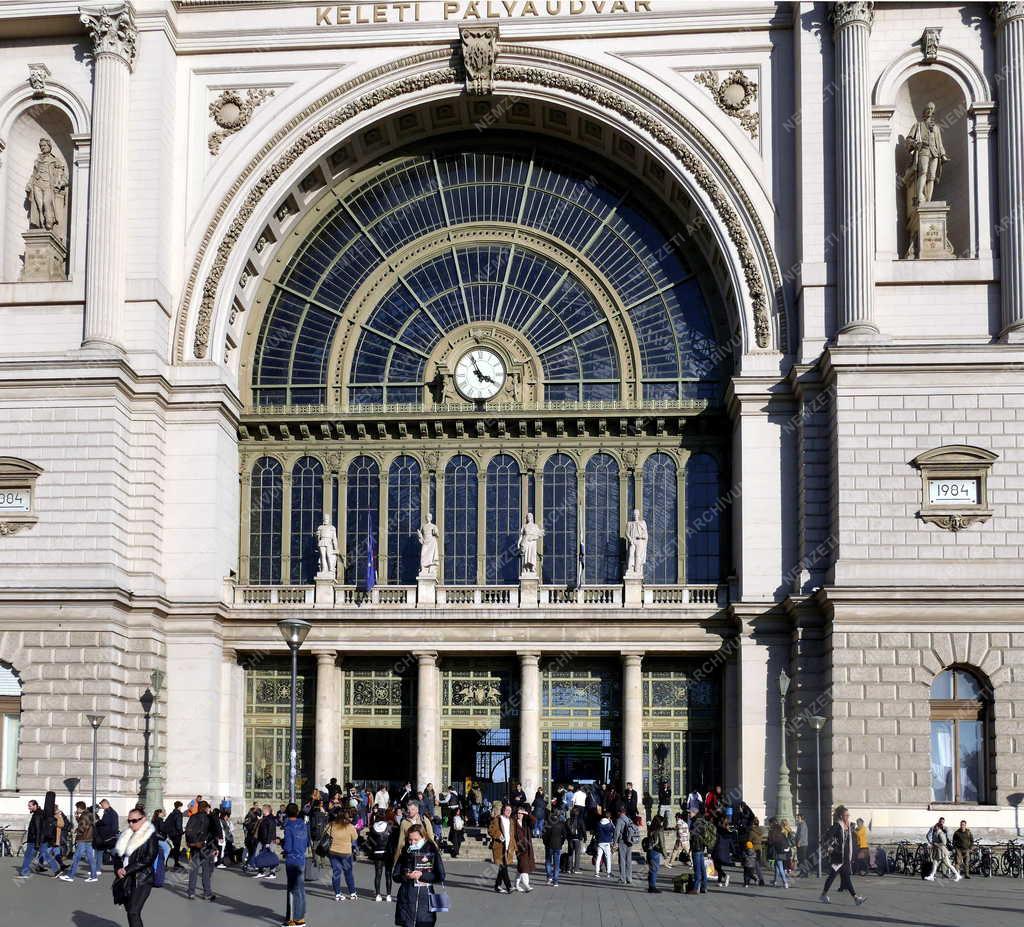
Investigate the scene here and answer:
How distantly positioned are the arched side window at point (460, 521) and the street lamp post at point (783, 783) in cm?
1213

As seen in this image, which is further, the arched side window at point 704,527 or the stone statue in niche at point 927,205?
the arched side window at point 704,527

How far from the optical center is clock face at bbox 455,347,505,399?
57.4 metres

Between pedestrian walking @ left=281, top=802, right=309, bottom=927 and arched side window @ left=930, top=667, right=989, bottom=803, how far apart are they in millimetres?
22808

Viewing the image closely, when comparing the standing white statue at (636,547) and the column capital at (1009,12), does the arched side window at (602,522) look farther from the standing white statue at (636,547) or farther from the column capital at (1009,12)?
the column capital at (1009,12)

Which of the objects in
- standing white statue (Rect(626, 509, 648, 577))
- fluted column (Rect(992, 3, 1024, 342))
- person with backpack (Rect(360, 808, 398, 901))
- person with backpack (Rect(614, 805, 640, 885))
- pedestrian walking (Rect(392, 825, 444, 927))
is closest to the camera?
pedestrian walking (Rect(392, 825, 444, 927))

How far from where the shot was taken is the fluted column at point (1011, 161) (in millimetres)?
50156

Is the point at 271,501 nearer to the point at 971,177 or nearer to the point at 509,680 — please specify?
the point at 509,680

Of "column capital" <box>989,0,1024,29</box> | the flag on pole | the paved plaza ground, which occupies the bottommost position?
the paved plaza ground

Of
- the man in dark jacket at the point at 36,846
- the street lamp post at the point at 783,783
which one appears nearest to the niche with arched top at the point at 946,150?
the street lamp post at the point at 783,783

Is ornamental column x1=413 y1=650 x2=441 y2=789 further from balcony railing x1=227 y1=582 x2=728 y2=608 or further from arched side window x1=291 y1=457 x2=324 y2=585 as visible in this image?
arched side window x1=291 y1=457 x2=324 y2=585

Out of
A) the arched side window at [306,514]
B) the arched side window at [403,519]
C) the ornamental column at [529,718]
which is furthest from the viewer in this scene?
the arched side window at [306,514]

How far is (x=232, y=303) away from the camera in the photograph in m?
56.1

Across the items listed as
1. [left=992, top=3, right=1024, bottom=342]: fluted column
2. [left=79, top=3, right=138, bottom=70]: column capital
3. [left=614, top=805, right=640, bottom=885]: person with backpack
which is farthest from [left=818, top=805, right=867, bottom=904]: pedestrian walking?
[left=79, top=3, right=138, bottom=70]: column capital

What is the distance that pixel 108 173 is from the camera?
175 ft
